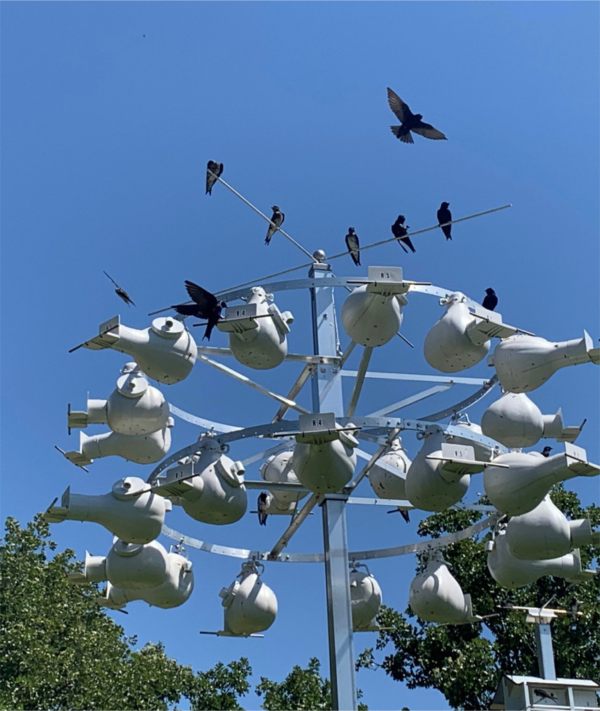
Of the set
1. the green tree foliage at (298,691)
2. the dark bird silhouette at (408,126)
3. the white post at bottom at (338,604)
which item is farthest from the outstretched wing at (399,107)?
the green tree foliage at (298,691)

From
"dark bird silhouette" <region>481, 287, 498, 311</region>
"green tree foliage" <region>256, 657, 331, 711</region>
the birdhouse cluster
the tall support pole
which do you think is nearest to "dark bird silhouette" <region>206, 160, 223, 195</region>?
the birdhouse cluster

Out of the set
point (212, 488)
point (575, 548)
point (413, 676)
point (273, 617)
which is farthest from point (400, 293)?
point (413, 676)

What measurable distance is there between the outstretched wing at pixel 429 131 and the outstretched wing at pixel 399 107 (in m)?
0.15

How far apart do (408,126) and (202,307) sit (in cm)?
303

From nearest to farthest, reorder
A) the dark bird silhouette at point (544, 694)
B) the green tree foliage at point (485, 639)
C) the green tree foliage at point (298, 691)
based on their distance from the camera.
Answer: the dark bird silhouette at point (544, 694)
the green tree foliage at point (485, 639)
the green tree foliage at point (298, 691)

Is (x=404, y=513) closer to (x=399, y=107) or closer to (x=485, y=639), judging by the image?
(x=399, y=107)

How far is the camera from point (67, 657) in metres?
22.5

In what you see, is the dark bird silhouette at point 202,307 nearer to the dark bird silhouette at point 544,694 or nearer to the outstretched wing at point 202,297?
the outstretched wing at point 202,297

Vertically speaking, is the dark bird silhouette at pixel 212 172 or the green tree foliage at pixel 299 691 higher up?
the dark bird silhouette at pixel 212 172

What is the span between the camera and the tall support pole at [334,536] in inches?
356

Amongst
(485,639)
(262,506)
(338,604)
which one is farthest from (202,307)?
(485,639)

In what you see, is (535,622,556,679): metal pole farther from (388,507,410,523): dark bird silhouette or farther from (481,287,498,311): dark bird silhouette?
(481,287,498,311): dark bird silhouette

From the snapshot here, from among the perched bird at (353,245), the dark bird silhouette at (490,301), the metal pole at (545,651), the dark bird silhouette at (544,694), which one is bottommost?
the dark bird silhouette at (544,694)

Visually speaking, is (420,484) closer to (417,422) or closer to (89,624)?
(417,422)
